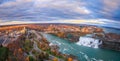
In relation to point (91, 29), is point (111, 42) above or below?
below

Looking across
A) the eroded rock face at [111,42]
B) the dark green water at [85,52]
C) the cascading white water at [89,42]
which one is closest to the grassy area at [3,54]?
the dark green water at [85,52]

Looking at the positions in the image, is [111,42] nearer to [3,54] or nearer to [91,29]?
[91,29]

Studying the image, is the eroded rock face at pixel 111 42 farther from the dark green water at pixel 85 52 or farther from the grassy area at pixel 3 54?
the grassy area at pixel 3 54

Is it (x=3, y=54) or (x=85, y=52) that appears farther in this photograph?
(x=3, y=54)

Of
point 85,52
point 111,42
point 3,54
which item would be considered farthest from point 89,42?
point 3,54

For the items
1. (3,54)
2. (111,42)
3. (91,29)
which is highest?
(91,29)

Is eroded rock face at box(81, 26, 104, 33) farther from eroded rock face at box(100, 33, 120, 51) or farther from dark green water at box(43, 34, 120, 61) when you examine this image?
dark green water at box(43, 34, 120, 61)

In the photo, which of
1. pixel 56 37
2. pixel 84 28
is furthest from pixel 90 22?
pixel 56 37
